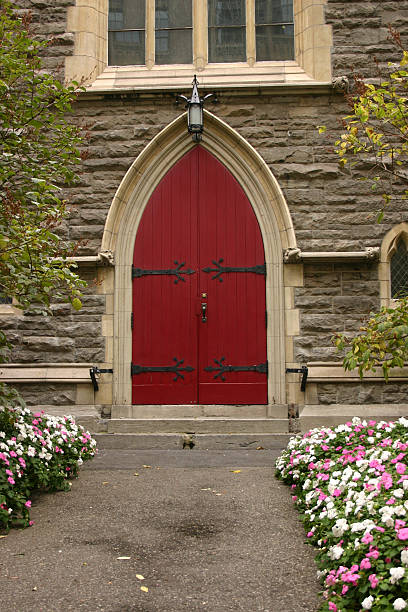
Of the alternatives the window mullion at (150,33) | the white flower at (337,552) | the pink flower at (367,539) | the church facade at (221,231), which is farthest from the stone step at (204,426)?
the window mullion at (150,33)

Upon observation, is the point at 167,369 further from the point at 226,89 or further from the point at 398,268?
the point at 226,89

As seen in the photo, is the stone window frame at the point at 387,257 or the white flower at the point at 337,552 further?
the stone window frame at the point at 387,257

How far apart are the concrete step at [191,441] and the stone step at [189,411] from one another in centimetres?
48

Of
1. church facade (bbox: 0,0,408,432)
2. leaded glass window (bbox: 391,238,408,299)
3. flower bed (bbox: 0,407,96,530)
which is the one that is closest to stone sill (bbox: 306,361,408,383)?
church facade (bbox: 0,0,408,432)

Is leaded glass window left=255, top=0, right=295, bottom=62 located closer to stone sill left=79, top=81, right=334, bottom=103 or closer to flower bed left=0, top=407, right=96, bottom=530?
stone sill left=79, top=81, right=334, bottom=103

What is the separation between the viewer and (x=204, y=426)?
6.74 meters

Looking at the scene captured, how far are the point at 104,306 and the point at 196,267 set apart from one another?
1211 millimetres

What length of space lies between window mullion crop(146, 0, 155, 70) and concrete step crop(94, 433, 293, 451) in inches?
181

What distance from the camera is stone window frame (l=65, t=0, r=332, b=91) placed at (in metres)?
7.26

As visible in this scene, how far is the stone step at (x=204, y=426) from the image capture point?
22.1 feet

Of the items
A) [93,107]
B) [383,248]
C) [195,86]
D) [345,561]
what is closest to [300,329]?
[383,248]

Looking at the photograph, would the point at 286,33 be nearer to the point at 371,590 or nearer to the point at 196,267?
the point at 196,267

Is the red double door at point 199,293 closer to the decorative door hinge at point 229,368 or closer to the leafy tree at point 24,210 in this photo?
the decorative door hinge at point 229,368

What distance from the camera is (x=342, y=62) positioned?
724cm
